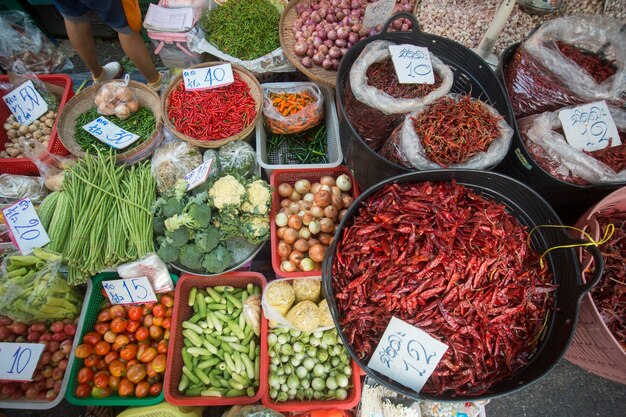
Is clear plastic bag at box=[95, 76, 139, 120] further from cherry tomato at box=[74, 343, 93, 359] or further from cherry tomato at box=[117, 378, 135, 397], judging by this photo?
cherry tomato at box=[117, 378, 135, 397]

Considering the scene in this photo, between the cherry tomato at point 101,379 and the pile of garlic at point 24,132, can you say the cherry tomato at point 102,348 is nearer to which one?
the cherry tomato at point 101,379

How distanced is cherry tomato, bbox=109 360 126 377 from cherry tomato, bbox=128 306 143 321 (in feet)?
0.83

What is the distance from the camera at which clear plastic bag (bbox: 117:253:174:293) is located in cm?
198

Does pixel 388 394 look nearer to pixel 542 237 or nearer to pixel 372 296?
pixel 372 296

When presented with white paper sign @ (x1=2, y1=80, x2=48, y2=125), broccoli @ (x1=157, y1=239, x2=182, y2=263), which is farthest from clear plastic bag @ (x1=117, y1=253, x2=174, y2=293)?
white paper sign @ (x1=2, y1=80, x2=48, y2=125)

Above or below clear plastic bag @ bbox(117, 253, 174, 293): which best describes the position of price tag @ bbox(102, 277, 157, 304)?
below

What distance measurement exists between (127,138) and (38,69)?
1721 mm

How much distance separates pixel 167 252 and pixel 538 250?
1928 millimetres

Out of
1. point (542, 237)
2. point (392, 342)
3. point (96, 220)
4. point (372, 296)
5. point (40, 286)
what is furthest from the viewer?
point (96, 220)

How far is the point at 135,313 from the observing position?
2152 mm

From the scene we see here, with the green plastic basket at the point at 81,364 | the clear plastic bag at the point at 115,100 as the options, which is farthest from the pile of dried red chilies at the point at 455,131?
the clear plastic bag at the point at 115,100

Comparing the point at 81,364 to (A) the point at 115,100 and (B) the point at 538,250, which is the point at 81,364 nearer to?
(A) the point at 115,100

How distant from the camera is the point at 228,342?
214cm

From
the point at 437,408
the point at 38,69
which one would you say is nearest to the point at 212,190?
the point at 437,408
